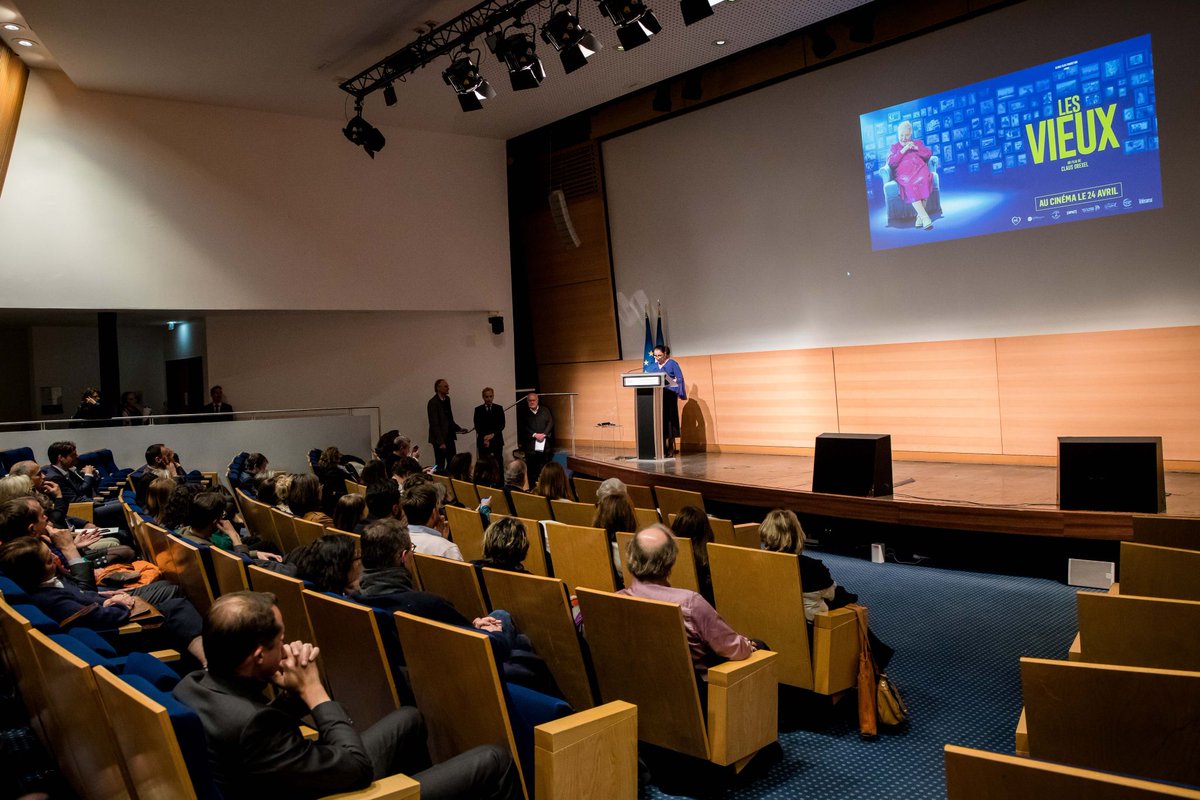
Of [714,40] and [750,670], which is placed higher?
[714,40]

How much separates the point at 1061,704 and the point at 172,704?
2.02 metres

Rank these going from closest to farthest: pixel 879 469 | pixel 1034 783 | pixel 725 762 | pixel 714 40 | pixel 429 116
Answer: pixel 1034 783
pixel 725 762
pixel 879 469
pixel 714 40
pixel 429 116

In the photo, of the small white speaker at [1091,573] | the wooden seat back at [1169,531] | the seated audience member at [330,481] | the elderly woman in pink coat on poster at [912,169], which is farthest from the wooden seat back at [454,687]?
the elderly woman in pink coat on poster at [912,169]

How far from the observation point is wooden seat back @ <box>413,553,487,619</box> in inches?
132

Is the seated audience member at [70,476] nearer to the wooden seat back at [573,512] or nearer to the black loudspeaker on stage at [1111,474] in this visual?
the wooden seat back at [573,512]

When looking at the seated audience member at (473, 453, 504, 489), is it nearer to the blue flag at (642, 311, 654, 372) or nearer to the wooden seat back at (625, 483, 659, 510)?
the wooden seat back at (625, 483, 659, 510)

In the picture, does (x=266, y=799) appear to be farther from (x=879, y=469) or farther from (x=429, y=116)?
(x=429, y=116)

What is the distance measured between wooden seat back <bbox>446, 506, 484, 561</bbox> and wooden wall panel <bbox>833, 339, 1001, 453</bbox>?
5420 millimetres

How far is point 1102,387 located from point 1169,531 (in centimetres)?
426

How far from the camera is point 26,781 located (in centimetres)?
245

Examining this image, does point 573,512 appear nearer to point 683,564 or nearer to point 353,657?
point 683,564

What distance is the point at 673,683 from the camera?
285 centimetres

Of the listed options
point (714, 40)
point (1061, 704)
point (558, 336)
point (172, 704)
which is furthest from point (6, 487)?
point (558, 336)

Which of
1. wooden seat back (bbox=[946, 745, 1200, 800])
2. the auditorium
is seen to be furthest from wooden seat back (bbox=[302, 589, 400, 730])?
wooden seat back (bbox=[946, 745, 1200, 800])
